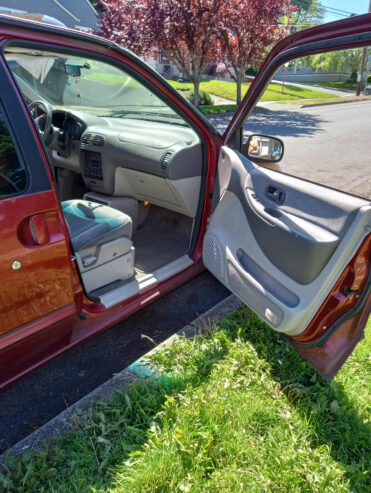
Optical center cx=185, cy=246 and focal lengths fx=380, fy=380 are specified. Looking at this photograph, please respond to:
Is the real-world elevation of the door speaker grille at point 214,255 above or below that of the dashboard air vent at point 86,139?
below

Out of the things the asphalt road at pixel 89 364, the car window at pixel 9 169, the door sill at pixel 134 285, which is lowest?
the asphalt road at pixel 89 364

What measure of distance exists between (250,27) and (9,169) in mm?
12199

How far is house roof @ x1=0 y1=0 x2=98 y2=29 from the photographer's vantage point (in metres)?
17.7

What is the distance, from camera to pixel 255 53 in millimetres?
12719

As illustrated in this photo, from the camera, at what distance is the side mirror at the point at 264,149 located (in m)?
2.37

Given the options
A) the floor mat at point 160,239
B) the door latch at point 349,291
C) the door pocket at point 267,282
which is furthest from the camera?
the floor mat at point 160,239

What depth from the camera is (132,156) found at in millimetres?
3004

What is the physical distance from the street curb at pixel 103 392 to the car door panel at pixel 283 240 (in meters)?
0.46

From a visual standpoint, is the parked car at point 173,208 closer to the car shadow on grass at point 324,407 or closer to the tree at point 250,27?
the car shadow on grass at point 324,407

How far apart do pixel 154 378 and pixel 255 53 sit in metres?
13.1

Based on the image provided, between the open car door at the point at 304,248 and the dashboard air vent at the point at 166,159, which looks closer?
the open car door at the point at 304,248

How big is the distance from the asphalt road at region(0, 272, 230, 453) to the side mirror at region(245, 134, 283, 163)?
3.64 ft

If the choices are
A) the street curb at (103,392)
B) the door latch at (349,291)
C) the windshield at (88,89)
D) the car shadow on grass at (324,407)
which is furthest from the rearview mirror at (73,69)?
the door latch at (349,291)

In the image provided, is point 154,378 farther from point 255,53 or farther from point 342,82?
point 255,53
